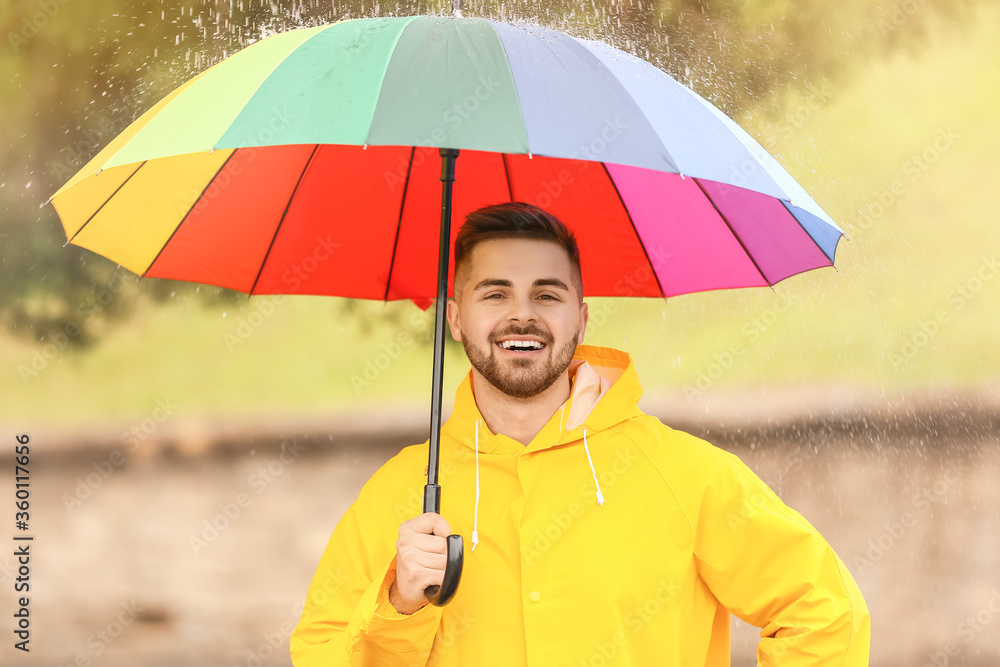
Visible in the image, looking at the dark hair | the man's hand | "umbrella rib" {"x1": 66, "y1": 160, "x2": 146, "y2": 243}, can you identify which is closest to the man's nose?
the dark hair

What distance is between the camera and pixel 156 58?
17.2ft

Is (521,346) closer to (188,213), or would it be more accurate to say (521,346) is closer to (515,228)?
(515,228)

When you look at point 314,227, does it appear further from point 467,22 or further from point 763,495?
point 763,495

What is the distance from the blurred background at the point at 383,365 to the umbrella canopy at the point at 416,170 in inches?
103

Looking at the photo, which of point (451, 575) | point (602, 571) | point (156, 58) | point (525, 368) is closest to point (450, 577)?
point (451, 575)

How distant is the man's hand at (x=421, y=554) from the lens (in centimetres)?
186

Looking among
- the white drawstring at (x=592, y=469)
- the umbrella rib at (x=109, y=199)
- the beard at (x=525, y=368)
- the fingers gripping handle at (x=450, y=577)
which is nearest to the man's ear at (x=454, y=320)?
the beard at (x=525, y=368)

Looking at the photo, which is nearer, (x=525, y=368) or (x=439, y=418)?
(x=439, y=418)

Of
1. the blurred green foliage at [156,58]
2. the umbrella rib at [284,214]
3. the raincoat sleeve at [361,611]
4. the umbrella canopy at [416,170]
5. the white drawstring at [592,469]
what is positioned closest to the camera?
the umbrella canopy at [416,170]

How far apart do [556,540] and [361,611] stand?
450 millimetres

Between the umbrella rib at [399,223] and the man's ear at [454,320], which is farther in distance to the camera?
the umbrella rib at [399,223]

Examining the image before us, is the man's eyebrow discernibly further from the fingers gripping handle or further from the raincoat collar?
the fingers gripping handle

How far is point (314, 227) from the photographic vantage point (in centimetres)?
256

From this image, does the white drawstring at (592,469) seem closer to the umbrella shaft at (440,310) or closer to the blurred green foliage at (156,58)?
the umbrella shaft at (440,310)
